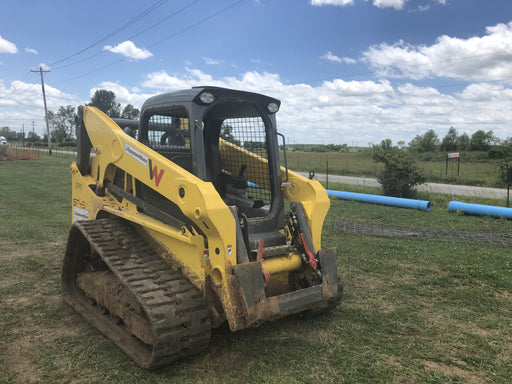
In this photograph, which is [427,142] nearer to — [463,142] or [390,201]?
[463,142]

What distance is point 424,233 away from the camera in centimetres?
859

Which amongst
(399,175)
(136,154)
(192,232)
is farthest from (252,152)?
(399,175)

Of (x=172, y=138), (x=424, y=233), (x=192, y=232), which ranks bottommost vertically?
(x=424, y=233)

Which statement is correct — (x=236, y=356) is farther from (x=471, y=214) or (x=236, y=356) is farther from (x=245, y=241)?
(x=471, y=214)

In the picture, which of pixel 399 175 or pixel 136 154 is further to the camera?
pixel 399 175

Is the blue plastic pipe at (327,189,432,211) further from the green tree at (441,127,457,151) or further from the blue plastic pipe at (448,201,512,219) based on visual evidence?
the green tree at (441,127,457,151)

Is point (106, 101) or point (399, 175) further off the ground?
point (106, 101)

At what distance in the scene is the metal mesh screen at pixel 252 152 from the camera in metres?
4.53

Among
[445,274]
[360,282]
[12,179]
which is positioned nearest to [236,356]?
[360,282]

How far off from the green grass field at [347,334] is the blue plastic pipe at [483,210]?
3618 mm

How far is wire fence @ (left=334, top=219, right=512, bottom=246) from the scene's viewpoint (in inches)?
313

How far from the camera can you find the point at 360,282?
18.5 feet

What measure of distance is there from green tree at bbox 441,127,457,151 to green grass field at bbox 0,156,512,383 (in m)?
46.8

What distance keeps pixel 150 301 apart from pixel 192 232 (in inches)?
26.7
